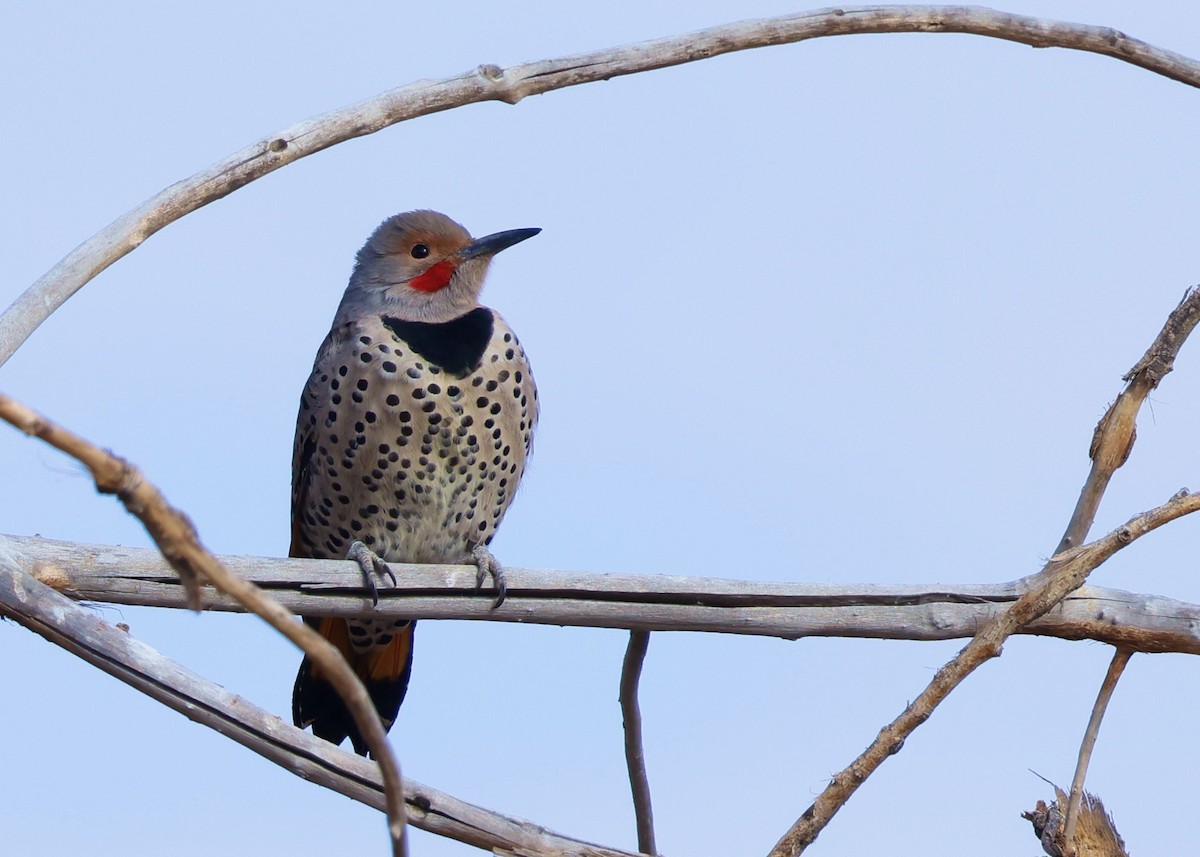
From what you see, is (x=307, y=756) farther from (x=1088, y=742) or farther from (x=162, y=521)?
(x=1088, y=742)

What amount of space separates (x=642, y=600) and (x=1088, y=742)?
864 mm

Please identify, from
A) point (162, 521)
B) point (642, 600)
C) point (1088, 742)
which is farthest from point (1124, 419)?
point (162, 521)

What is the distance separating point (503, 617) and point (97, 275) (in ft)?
3.27

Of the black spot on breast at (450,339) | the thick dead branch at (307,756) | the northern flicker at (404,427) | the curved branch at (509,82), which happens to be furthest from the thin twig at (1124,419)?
the black spot on breast at (450,339)

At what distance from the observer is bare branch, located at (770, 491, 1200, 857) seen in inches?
92.3

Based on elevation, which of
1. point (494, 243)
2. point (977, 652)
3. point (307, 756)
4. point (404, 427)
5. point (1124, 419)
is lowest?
point (307, 756)

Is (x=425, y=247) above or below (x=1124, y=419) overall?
above

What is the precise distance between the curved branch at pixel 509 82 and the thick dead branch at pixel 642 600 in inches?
17.8

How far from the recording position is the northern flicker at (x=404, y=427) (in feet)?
12.7

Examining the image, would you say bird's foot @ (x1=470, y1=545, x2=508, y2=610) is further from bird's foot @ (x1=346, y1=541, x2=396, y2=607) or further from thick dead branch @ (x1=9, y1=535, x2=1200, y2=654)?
bird's foot @ (x1=346, y1=541, x2=396, y2=607)

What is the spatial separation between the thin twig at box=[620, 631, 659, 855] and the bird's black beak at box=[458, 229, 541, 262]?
1378mm

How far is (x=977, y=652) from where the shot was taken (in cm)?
254

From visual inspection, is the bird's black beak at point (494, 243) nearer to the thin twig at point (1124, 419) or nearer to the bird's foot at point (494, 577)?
the bird's foot at point (494, 577)

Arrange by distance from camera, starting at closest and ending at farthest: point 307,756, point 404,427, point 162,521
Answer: point 162,521 < point 307,756 < point 404,427
